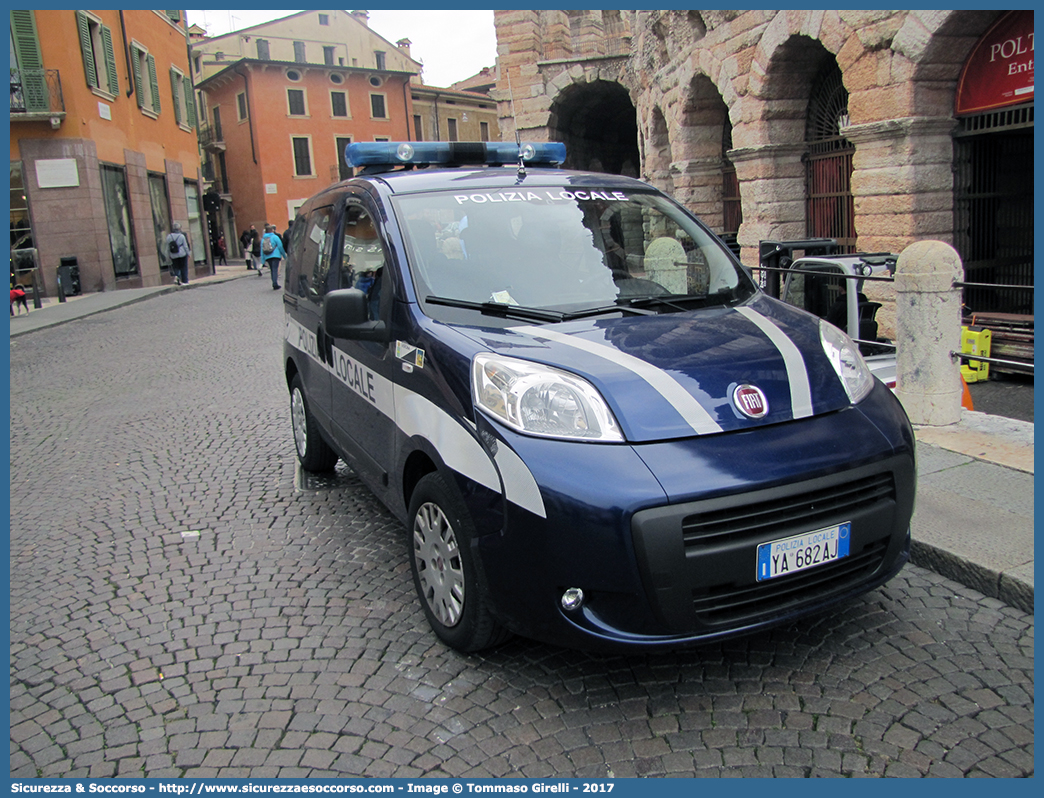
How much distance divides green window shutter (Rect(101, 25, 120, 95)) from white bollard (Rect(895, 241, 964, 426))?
1029 inches

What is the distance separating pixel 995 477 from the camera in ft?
16.2

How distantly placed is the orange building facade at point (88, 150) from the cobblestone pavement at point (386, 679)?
19898 mm

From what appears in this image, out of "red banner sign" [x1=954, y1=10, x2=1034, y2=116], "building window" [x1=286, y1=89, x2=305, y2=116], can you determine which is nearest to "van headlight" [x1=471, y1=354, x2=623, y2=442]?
"red banner sign" [x1=954, y1=10, x2=1034, y2=116]

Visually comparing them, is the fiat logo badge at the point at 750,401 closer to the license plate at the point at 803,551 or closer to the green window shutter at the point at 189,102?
the license plate at the point at 803,551

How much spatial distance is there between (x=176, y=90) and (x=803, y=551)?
34.7m

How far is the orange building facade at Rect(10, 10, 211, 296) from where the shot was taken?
75.9ft

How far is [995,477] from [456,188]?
338cm

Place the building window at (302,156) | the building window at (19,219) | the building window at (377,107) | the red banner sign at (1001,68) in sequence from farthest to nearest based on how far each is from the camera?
the building window at (377,107), the building window at (302,156), the building window at (19,219), the red banner sign at (1001,68)

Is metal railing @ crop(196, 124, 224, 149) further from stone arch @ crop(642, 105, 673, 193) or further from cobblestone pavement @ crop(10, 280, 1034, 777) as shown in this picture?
cobblestone pavement @ crop(10, 280, 1034, 777)

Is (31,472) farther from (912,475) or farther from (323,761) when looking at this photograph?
(912,475)

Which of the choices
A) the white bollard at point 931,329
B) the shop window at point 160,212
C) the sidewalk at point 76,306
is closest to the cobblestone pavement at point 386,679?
the white bollard at point 931,329

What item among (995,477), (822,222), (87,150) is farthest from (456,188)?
(87,150)

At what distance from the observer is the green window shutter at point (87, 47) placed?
24.0 metres

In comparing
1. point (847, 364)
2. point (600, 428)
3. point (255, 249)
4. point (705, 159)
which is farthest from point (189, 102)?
point (600, 428)
